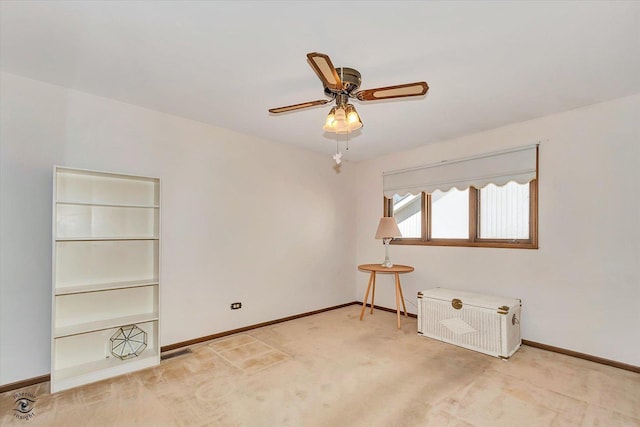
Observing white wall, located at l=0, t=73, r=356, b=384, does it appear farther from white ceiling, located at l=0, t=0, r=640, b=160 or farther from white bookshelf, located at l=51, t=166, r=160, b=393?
white ceiling, located at l=0, t=0, r=640, b=160

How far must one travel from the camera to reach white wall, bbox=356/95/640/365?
8.95 feet

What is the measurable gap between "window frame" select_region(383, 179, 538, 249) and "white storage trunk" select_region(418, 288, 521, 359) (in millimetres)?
599

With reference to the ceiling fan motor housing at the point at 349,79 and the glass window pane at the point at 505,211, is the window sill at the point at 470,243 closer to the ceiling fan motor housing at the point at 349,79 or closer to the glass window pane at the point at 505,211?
the glass window pane at the point at 505,211

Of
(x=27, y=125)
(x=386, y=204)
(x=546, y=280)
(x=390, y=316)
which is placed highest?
(x=27, y=125)

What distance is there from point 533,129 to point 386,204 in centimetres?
208

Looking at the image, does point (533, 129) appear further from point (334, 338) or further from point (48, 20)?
point (48, 20)

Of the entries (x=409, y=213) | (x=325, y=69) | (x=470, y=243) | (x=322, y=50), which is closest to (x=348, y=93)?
(x=322, y=50)

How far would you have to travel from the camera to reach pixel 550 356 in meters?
2.97

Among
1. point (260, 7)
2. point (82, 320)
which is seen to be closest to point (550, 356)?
point (260, 7)

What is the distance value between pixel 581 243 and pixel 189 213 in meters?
3.88

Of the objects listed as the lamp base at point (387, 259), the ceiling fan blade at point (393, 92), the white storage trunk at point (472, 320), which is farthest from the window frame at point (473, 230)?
the ceiling fan blade at point (393, 92)

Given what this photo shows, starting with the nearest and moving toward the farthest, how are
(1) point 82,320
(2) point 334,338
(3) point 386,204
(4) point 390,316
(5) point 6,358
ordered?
(5) point 6,358, (1) point 82,320, (2) point 334,338, (4) point 390,316, (3) point 386,204

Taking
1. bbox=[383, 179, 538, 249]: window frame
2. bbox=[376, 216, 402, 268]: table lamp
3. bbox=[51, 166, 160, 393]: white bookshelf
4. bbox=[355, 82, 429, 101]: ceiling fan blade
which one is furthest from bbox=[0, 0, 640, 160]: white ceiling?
bbox=[376, 216, 402, 268]: table lamp

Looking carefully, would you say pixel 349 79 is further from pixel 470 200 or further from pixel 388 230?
pixel 470 200
